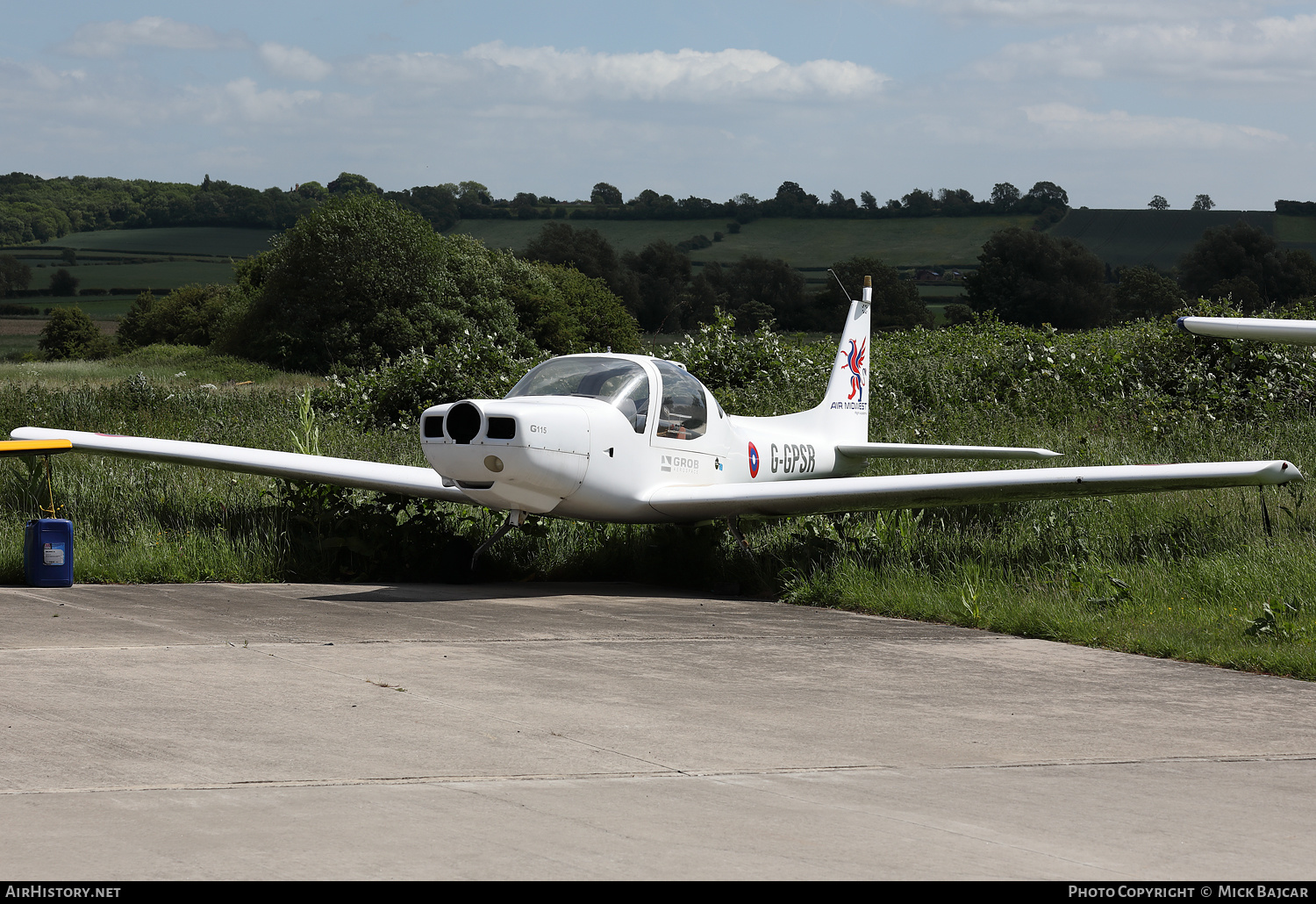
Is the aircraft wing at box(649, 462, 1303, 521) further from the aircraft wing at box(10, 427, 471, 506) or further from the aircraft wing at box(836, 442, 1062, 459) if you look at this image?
the aircraft wing at box(10, 427, 471, 506)

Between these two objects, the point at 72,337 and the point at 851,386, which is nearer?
the point at 851,386

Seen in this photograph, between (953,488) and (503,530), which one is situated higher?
(953,488)

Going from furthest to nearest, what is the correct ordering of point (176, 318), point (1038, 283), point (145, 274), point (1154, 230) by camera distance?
point (145, 274) → point (1154, 230) → point (176, 318) → point (1038, 283)

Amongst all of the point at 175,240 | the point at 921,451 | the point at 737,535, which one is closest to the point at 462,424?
the point at 737,535

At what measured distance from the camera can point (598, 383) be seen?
11203 mm

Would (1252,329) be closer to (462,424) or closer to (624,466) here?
(624,466)

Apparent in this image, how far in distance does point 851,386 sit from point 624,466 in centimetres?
548

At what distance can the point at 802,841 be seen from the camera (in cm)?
359

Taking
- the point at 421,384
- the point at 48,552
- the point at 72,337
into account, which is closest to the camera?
the point at 48,552

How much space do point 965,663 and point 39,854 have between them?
5227 mm

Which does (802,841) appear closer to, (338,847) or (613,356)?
(338,847)

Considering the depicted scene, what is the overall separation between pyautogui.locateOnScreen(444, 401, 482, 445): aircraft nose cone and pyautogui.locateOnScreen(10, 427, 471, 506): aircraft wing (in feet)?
5.29

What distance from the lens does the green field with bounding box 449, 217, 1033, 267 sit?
12369 centimetres

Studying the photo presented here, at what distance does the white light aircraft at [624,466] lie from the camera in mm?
10039
